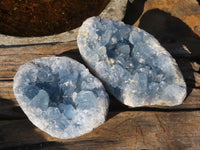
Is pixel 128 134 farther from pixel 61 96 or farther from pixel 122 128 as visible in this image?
pixel 61 96

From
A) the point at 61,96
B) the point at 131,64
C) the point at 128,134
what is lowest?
the point at 128,134

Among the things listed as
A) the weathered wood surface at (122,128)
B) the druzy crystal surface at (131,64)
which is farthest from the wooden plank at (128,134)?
the druzy crystal surface at (131,64)

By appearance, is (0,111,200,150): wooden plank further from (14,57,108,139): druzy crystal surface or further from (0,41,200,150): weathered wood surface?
(14,57,108,139): druzy crystal surface

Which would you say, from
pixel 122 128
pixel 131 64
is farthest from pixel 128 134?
pixel 131 64

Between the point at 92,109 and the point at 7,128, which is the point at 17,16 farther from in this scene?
the point at 92,109

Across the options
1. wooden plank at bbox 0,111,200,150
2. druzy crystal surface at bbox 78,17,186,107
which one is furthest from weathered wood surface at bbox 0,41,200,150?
druzy crystal surface at bbox 78,17,186,107

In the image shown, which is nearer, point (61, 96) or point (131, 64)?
point (61, 96)

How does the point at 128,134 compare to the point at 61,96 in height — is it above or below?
below
